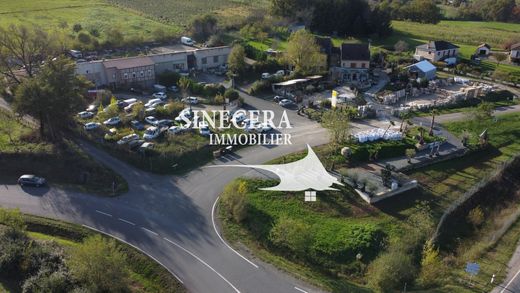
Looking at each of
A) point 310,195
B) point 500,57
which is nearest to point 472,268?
point 310,195

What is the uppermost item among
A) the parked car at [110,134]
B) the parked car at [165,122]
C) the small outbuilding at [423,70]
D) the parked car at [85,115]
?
the small outbuilding at [423,70]

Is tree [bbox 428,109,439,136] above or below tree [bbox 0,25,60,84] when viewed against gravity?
below

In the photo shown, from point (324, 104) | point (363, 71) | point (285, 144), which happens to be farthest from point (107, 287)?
point (363, 71)

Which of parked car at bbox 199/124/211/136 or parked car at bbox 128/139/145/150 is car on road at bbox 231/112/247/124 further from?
parked car at bbox 128/139/145/150

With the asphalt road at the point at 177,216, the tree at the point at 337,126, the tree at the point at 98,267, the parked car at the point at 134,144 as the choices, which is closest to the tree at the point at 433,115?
the tree at the point at 337,126

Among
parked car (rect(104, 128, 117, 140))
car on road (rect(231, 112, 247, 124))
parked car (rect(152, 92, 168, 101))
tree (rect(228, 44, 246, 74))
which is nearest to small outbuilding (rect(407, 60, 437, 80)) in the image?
tree (rect(228, 44, 246, 74))

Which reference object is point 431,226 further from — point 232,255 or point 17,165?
point 17,165

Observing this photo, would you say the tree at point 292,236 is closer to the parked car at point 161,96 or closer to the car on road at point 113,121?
the car on road at point 113,121
